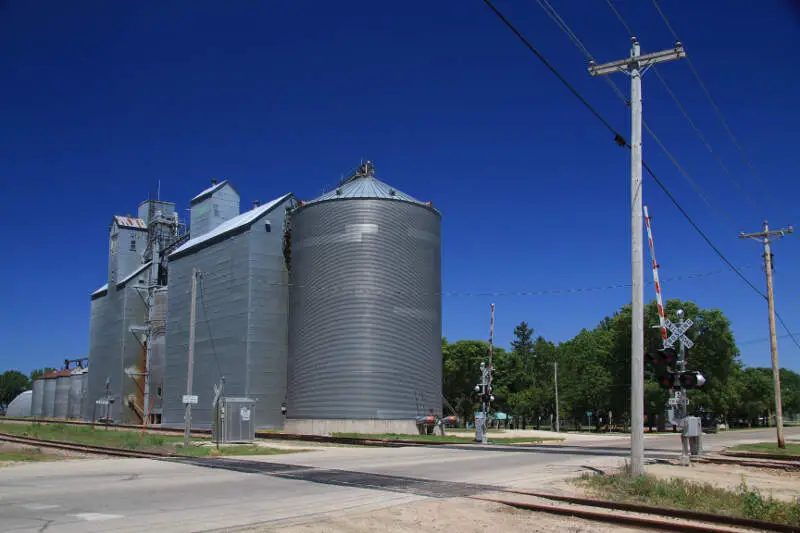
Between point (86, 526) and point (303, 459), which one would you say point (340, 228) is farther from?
point (86, 526)

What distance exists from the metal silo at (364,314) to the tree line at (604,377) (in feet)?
92.4

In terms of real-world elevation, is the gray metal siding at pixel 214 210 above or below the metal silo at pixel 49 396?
above

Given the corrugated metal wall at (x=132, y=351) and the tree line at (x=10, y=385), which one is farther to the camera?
the tree line at (x=10, y=385)

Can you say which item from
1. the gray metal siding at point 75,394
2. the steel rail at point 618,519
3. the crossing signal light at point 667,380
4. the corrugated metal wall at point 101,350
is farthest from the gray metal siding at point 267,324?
the gray metal siding at point 75,394

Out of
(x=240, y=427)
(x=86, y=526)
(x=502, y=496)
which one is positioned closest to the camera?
(x=86, y=526)

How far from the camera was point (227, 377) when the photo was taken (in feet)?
195

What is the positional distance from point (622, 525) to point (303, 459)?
55.6ft

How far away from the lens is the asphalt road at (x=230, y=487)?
1162cm

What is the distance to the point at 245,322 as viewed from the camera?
58.8m

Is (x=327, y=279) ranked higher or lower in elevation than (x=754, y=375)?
higher

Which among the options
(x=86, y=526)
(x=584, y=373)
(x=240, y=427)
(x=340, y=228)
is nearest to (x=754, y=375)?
(x=584, y=373)

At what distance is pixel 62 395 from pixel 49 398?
19.6 ft

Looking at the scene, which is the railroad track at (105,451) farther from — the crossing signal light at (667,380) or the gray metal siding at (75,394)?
the gray metal siding at (75,394)

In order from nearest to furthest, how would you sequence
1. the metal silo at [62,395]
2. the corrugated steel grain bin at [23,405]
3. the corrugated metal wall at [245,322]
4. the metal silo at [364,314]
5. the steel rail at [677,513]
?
the steel rail at [677,513], the metal silo at [364,314], the corrugated metal wall at [245,322], the metal silo at [62,395], the corrugated steel grain bin at [23,405]
